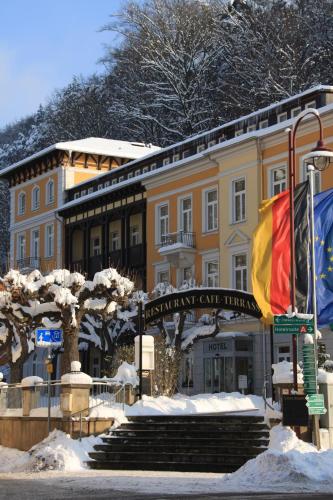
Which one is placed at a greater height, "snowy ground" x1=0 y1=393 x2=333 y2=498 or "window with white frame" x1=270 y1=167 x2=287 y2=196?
"window with white frame" x1=270 y1=167 x2=287 y2=196

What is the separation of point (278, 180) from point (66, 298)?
14318 mm

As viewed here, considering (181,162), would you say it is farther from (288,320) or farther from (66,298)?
(288,320)

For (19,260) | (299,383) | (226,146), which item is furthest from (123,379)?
(19,260)

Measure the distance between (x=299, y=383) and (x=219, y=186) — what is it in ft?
79.3

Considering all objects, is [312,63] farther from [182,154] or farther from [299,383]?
[299,383]

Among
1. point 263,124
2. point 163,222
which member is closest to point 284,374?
point 263,124

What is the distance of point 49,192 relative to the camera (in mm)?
61125

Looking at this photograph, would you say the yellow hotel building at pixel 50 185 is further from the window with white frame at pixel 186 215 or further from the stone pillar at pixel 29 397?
the stone pillar at pixel 29 397

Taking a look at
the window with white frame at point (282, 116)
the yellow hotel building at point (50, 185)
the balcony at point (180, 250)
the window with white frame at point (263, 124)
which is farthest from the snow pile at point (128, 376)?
the yellow hotel building at point (50, 185)

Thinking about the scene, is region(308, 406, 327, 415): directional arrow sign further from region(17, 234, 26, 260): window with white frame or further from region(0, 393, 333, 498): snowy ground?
region(17, 234, 26, 260): window with white frame

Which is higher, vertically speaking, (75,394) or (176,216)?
(176,216)

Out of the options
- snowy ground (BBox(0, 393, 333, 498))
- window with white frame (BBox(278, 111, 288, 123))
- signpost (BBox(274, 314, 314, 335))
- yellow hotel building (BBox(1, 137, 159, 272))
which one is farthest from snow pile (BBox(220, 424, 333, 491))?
yellow hotel building (BBox(1, 137, 159, 272))

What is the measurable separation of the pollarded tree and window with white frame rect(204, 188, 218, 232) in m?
14.4

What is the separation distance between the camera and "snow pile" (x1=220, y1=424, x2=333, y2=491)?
1647 cm
